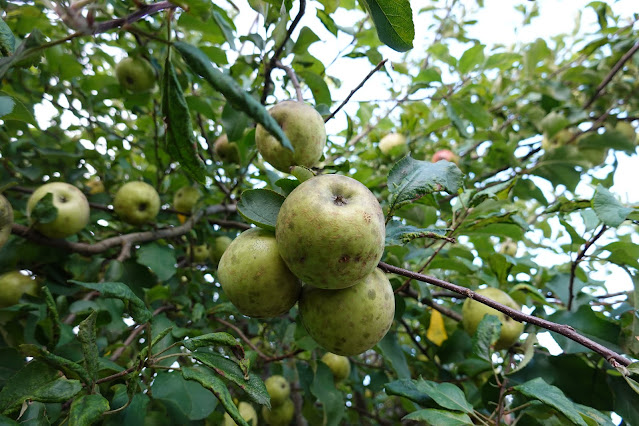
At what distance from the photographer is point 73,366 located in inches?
36.9

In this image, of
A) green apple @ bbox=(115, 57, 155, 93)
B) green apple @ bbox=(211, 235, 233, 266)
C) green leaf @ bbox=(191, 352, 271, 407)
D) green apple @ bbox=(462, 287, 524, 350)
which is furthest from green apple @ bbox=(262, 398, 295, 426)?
green apple @ bbox=(115, 57, 155, 93)

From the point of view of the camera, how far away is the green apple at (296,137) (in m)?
1.34

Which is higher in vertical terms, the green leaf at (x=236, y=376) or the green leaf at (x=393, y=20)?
the green leaf at (x=393, y=20)

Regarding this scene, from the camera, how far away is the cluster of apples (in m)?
0.89

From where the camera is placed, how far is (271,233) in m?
1.10

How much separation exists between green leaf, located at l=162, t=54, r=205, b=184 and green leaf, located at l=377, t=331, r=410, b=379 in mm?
1005

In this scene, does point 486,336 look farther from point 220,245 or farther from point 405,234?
point 220,245

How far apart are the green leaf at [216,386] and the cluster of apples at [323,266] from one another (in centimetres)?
19

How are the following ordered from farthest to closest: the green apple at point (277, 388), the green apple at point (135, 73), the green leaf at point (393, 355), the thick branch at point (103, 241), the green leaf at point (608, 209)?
the green apple at point (277, 388) < the green apple at point (135, 73) < the thick branch at point (103, 241) < the green leaf at point (393, 355) < the green leaf at point (608, 209)

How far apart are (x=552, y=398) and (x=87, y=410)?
115 cm

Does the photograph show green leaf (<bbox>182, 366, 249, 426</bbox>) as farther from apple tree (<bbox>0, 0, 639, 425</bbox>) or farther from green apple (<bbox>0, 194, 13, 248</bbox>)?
green apple (<bbox>0, 194, 13, 248</bbox>)

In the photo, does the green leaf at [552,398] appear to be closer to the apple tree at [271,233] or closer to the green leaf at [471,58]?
the apple tree at [271,233]

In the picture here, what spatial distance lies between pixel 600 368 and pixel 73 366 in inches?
73.2

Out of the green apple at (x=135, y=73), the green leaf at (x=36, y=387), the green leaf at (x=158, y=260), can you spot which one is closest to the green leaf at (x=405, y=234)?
the green leaf at (x=36, y=387)
